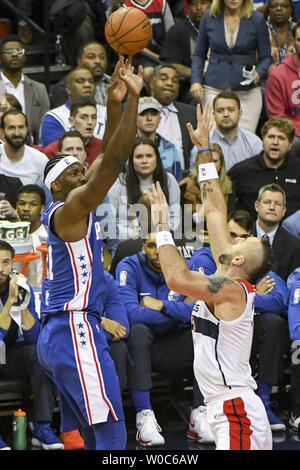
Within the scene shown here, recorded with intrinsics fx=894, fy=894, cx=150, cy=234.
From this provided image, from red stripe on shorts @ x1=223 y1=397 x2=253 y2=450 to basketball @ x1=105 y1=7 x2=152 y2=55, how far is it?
7.98 ft

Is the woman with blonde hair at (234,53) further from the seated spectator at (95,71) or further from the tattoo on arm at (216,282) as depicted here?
the tattoo on arm at (216,282)

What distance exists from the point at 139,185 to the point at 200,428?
2.46 m

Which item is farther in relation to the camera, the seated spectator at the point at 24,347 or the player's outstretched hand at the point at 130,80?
the seated spectator at the point at 24,347

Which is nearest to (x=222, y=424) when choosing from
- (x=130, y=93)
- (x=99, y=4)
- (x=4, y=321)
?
(x=130, y=93)

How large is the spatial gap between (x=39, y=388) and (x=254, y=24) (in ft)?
16.8

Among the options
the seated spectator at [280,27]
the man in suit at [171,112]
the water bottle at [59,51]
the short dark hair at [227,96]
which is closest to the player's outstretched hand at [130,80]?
the short dark hair at [227,96]

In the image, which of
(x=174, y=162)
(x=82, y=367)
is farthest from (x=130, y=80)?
(x=174, y=162)

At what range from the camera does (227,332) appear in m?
4.98

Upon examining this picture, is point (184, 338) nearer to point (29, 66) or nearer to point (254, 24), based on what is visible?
point (254, 24)

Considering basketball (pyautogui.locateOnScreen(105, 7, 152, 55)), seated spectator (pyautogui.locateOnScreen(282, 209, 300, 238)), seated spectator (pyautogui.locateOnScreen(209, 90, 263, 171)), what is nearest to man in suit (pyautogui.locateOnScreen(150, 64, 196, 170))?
seated spectator (pyautogui.locateOnScreen(209, 90, 263, 171))

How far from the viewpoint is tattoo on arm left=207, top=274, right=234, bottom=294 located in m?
4.79

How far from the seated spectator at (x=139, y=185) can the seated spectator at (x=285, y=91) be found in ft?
6.60

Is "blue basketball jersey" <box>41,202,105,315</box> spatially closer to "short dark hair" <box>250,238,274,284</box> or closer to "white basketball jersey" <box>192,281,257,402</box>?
"white basketball jersey" <box>192,281,257,402</box>

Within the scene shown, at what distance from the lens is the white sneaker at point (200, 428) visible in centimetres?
704
